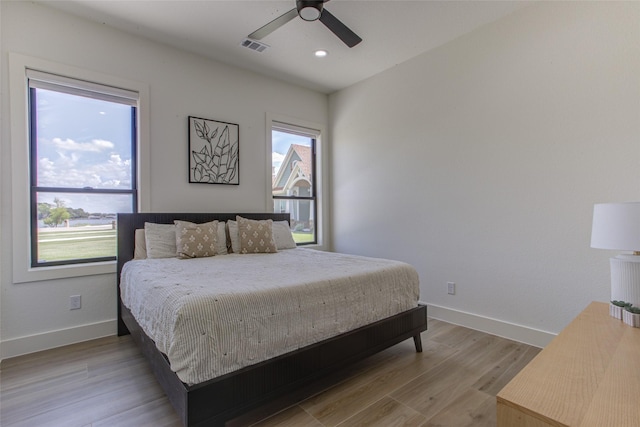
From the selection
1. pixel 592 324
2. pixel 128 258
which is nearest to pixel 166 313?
pixel 128 258

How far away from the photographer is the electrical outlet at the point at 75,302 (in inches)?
104

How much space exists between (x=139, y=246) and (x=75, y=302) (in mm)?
676

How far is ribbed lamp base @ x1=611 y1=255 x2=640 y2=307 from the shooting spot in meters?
1.47

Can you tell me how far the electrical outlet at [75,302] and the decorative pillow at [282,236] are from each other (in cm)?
184

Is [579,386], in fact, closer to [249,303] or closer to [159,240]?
[249,303]

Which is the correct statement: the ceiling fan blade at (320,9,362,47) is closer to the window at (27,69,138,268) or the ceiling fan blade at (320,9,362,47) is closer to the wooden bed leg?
the window at (27,69,138,268)

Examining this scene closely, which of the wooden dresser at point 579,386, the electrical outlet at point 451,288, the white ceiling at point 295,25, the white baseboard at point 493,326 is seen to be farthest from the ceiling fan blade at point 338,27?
the white baseboard at point 493,326

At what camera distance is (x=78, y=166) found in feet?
9.09

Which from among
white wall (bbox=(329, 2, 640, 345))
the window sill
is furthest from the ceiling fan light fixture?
the window sill

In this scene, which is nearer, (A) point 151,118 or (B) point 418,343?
(B) point 418,343

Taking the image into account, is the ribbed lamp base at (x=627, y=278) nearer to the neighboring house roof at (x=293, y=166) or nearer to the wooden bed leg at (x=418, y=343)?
the wooden bed leg at (x=418, y=343)

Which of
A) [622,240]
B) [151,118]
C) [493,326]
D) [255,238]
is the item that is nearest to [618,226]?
[622,240]

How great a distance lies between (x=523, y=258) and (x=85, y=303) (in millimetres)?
3875

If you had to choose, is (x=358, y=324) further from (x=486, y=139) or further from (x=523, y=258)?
(x=486, y=139)
